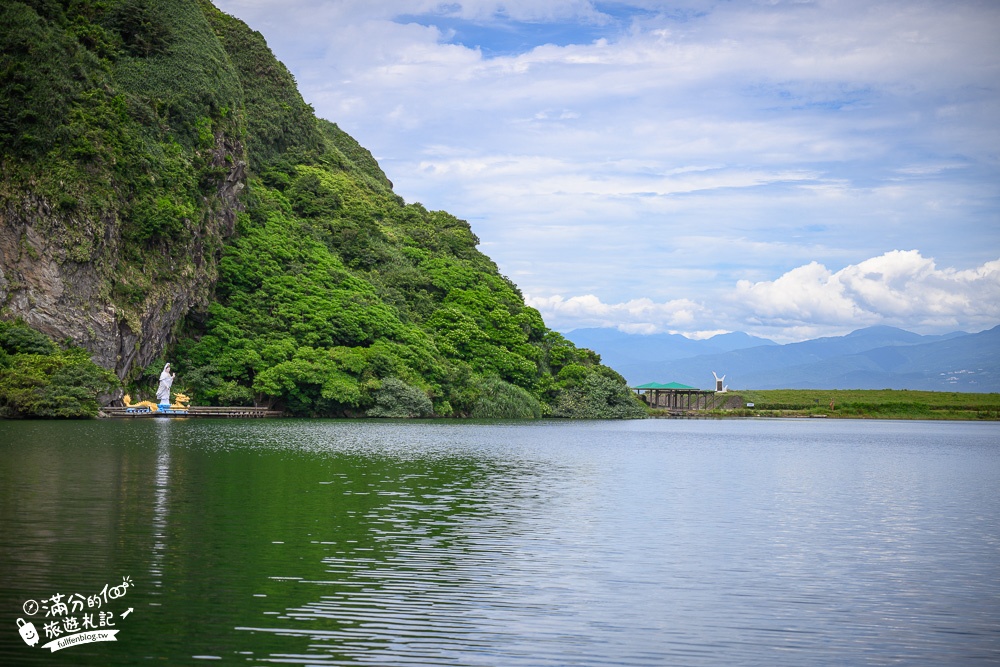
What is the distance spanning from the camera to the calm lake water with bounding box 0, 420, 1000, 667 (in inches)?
579

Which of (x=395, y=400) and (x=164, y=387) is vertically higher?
(x=164, y=387)

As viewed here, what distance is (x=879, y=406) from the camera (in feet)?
445

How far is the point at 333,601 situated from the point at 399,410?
75.3 m

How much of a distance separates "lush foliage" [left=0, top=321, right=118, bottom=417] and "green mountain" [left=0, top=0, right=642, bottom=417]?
1.46 ft

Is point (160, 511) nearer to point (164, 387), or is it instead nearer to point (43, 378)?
point (43, 378)

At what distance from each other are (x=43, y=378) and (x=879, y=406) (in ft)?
356

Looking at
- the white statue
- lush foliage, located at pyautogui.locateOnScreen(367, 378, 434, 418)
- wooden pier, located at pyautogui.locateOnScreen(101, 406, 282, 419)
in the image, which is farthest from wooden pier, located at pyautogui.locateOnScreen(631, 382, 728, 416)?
the white statue

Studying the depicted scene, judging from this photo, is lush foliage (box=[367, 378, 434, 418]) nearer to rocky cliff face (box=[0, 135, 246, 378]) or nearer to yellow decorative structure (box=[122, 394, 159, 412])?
rocky cliff face (box=[0, 135, 246, 378])

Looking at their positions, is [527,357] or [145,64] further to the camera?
[527,357]

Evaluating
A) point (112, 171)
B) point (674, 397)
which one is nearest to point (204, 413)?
point (112, 171)

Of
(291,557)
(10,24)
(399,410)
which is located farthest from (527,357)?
(291,557)

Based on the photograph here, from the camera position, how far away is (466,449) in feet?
168

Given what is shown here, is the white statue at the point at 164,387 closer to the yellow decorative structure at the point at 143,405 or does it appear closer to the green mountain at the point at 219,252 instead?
the yellow decorative structure at the point at 143,405

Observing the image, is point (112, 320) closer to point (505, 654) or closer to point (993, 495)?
point (993, 495)
